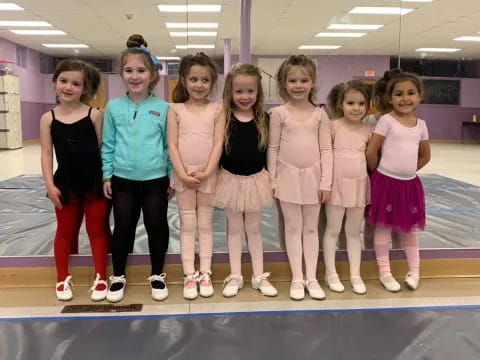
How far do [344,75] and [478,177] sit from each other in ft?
14.4

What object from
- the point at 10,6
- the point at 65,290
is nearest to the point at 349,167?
the point at 65,290

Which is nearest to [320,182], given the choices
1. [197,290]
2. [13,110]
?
[197,290]

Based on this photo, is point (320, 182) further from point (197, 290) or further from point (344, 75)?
Answer: point (344, 75)

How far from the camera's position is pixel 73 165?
7.03 feet

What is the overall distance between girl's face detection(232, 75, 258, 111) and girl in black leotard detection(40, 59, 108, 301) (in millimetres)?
684

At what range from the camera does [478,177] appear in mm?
6418

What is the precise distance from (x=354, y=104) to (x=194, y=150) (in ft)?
2.75

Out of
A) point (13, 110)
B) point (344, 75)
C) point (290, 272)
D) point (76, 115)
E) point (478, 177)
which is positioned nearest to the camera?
point (76, 115)

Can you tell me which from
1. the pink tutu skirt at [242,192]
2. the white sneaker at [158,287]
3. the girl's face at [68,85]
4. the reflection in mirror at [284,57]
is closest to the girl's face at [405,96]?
the reflection in mirror at [284,57]

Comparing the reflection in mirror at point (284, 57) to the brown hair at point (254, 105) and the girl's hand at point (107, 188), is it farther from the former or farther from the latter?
the girl's hand at point (107, 188)

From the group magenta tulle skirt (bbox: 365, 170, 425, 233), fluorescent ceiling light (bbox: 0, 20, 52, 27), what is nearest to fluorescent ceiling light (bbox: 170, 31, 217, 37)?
magenta tulle skirt (bbox: 365, 170, 425, 233)

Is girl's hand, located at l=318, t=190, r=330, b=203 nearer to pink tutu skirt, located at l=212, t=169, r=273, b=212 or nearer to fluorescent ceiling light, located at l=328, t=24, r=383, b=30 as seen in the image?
pink tutu skirt, located at l=212, t=169, r=273, b=212

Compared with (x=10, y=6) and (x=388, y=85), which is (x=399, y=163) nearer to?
(x=388, y=85)

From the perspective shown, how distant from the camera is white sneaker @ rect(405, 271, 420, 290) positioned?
2293mm
